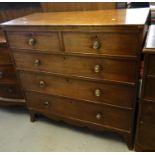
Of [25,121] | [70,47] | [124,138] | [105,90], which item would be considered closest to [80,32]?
[70,47]

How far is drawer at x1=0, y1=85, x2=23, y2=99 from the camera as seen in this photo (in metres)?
1.74

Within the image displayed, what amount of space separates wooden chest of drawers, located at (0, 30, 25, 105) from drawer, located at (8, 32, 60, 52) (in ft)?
0.52

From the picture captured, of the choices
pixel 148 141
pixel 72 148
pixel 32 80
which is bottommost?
pixel 72 148

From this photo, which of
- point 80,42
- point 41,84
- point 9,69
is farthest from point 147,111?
point 9,69

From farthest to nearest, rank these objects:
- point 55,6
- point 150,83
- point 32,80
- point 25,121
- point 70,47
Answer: point 25,121 → point 55,6 → point 32,80 → point 70,47 → point 150,83

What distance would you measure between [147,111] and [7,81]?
1.25 metres

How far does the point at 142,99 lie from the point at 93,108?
1.30ft

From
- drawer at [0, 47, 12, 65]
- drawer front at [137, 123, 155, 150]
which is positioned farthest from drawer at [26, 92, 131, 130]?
drawer at [0, 47, 12, 65]

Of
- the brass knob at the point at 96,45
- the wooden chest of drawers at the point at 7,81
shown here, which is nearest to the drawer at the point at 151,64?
the brass knob at the point at 96,45

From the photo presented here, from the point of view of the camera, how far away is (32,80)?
151 centimetres

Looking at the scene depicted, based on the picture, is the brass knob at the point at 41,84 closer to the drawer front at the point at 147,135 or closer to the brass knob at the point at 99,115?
the brass knob at the point at 99,115

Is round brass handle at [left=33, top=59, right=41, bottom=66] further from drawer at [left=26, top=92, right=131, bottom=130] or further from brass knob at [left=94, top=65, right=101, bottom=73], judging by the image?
brass knob at [left=94, top=65, right=101, bottom=73]

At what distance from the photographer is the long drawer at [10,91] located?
5.69 ft

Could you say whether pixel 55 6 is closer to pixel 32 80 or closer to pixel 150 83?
pixel 32 80
